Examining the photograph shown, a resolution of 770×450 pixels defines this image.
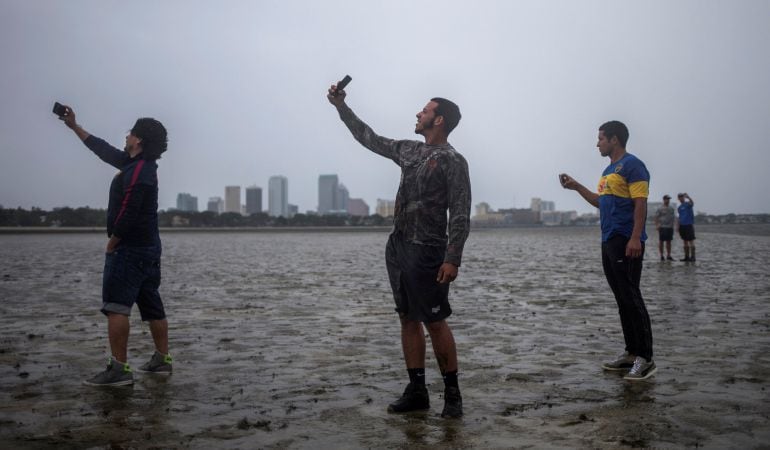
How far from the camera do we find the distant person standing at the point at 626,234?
6.03 meters

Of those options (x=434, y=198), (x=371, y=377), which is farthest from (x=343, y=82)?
(x=371, y=377)

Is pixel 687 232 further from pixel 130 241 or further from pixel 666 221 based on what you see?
pixel 130 241

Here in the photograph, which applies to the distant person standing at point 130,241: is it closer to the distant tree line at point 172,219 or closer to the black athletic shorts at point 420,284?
the black athletic shorts at point 420,284

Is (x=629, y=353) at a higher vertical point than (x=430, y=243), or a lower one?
lower

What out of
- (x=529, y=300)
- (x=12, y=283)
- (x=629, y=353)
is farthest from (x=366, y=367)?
(x=12, y=283)

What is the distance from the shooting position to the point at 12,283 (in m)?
15.0

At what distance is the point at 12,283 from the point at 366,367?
11.3 metres

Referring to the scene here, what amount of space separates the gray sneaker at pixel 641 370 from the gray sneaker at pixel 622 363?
1.00ft

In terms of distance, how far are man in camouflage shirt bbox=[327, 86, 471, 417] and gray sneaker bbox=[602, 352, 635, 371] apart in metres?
1.88

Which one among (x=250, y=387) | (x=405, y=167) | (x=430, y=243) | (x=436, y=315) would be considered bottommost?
(x=250, y=387)

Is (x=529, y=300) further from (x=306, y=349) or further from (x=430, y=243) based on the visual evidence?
(x=430, y=243)

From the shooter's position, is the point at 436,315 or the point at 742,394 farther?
the point at 742,394

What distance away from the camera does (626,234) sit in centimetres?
614

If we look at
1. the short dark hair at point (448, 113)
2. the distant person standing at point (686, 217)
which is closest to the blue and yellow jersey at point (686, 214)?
the distant person standing at point (686, 217)
